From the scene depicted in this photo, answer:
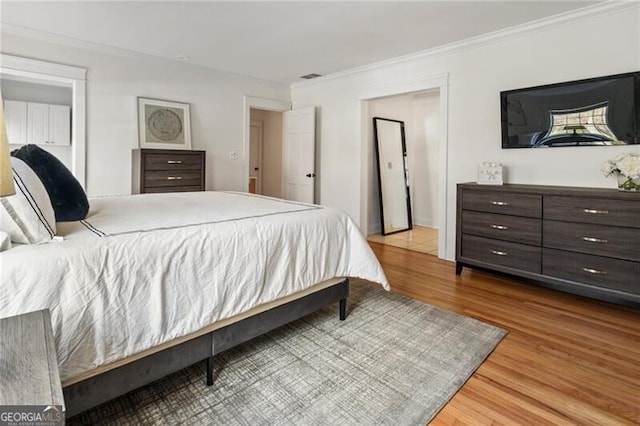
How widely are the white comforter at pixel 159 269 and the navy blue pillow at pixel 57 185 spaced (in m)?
0.07

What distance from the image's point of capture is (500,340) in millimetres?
2271

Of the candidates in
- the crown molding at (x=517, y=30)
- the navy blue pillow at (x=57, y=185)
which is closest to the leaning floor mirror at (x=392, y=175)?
the crown molding at (x=517, y=30)

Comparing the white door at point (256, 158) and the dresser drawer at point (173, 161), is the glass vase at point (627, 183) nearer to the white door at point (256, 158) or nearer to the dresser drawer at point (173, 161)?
the dresser drawer at point (173, 161)

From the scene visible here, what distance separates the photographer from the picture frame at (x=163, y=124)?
4371mm

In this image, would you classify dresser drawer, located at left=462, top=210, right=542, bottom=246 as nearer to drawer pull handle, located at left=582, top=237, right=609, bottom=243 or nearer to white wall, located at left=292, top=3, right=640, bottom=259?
drawer pull handle, located at left=582, top=237, right=609, bottom=243

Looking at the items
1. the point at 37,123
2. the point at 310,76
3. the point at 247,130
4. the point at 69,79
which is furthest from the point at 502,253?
the point at 37,123

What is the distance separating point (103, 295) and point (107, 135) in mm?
3508

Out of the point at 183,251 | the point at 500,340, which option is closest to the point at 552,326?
the point at 500,340

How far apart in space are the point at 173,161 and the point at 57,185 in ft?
8.77

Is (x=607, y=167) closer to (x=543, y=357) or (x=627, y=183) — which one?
(x=627, y=183)

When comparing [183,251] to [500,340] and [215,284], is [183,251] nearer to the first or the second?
[215,284]

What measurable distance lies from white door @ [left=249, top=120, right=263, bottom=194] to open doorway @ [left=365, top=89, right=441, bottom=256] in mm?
2859

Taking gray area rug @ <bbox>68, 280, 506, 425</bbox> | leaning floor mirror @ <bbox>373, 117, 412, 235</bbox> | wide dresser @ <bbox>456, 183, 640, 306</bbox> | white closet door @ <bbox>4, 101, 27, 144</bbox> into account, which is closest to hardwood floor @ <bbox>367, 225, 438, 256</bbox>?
leaning floor mirror @ <bbox>373, 117, 412, 235</bbox>

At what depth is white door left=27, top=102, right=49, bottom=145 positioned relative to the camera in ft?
16.2
